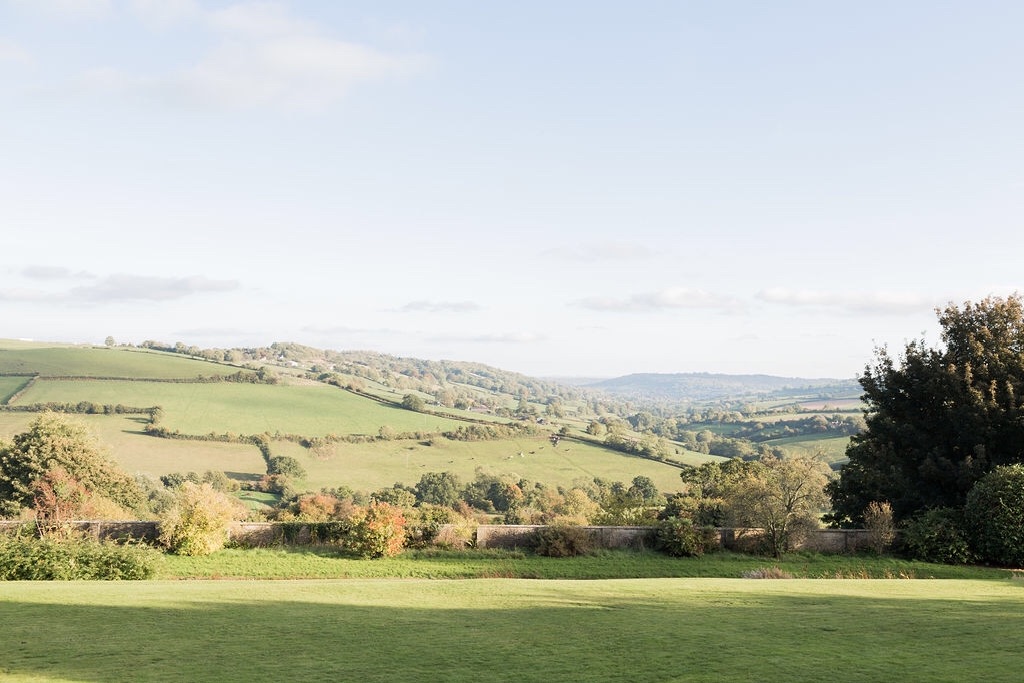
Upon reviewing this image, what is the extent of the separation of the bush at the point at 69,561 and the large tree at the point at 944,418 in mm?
27542

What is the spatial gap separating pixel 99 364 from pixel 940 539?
413ft

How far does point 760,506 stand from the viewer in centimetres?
2481

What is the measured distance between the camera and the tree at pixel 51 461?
33.9 metres

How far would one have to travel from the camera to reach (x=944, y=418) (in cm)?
2861

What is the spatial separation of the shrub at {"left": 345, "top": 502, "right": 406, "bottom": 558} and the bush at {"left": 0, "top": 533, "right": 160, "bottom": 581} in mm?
6252

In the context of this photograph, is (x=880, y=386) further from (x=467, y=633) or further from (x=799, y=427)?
(x=799, y=427)

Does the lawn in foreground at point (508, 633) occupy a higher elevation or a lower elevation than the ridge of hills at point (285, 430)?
higher

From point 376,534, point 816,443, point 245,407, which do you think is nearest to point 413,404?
point 245,407

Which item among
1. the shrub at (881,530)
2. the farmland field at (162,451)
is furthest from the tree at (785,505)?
the farmland field at (162,451)

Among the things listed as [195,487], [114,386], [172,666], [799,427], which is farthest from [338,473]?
[799,427]

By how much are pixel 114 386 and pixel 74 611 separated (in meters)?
105

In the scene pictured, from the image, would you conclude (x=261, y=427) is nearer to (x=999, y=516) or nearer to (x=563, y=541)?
(x=563, y=541)

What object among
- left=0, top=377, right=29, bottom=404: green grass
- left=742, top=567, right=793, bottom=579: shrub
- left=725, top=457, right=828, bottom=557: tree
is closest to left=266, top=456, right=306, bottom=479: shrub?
left=0, top=377, right=29, bottom=404: green grass

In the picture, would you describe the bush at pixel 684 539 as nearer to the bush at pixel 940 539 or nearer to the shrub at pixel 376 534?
the bush at pixel 940 539
